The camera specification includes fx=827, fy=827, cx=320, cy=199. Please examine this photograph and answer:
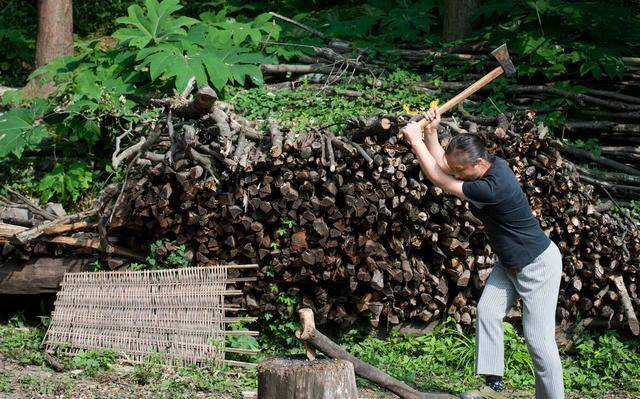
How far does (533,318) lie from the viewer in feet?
17.1

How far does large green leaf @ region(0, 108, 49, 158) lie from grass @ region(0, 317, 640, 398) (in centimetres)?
173

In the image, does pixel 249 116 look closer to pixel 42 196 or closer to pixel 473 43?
pixel 42 196

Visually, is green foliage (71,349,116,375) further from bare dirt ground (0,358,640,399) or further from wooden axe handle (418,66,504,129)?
wooden axe handle (418,66,504,129)

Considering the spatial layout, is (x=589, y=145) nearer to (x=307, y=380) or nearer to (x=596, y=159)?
(x=596, y=159)

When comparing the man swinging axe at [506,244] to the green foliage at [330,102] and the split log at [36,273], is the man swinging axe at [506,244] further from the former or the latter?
the split log at [36,273]

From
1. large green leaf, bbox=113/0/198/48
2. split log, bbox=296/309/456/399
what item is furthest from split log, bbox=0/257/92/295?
split log, bbox=296/309/456/399

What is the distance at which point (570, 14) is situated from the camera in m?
8.69

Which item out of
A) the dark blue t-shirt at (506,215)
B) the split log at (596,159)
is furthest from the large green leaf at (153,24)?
the dark blue t-shirt at (506,215)

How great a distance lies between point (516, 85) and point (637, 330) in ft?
9.03

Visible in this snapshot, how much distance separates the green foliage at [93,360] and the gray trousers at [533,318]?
305 cm

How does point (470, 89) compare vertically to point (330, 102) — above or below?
below

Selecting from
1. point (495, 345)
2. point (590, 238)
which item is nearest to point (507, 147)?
point (590, 238)

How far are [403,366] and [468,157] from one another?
2.44 meters

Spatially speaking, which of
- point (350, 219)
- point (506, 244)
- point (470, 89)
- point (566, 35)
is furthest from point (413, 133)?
point (566, 35)
